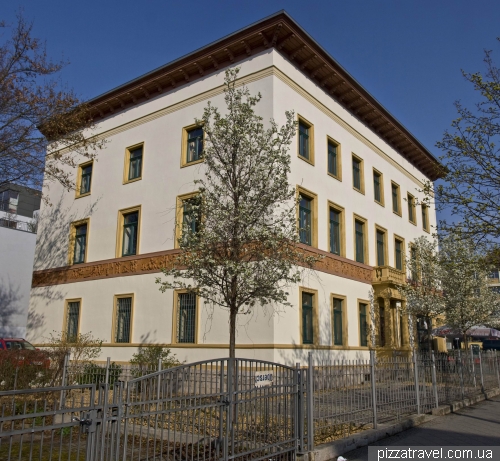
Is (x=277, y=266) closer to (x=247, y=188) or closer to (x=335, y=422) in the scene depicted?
(x=247, y=188)

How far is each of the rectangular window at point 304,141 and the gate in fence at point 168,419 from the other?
13.4 metres

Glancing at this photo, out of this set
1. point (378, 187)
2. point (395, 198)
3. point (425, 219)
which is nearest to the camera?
point (378, 187)

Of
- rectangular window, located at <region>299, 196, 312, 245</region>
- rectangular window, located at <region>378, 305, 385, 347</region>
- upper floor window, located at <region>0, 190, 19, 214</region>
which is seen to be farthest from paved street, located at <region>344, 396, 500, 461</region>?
upper floor window, located at <region>0, 190, 19, 214</region>

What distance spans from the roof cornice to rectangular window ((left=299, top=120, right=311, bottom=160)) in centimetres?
242

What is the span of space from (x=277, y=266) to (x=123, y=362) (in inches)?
434

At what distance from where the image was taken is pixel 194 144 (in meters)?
21.6

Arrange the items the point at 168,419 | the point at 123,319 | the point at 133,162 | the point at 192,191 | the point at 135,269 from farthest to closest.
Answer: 1. the point at 133,162
2. the point at 123,319
3. the point at 135,269
4. the point at 192,191
5. the point at 168,419

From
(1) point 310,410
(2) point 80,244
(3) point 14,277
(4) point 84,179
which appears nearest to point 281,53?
(4) point 84,179

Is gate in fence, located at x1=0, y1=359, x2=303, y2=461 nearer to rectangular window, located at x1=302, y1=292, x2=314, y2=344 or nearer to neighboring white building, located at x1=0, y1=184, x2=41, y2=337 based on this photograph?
rectangular window, located at x1=302, y1=292, x2=314, y2=344

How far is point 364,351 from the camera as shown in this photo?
22.6 m

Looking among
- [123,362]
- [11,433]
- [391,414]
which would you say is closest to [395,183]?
[123,362]

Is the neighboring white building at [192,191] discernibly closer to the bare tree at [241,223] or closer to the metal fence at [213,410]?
the bare tree at [241,223]

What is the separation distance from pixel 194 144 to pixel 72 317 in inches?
410

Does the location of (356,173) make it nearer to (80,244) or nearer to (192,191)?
(192,191)
